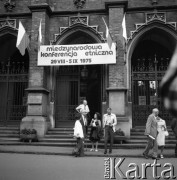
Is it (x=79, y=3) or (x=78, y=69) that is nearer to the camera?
(x=79, y=3)

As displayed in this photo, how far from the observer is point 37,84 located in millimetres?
12711

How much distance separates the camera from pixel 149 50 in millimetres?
16250

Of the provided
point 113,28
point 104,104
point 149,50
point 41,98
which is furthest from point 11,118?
point 149,50

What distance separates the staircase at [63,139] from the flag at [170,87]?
9916 millimetres

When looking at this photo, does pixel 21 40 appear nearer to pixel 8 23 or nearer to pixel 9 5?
pixel 8 23

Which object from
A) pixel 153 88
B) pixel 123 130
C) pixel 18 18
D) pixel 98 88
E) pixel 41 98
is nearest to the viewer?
pixel 123 130

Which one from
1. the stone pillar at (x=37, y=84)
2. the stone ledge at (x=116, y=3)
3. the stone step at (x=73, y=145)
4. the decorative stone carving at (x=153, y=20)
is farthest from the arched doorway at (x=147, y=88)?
the stone pillar at (x=37, y=84)

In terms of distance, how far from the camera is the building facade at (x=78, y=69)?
41.1 feet

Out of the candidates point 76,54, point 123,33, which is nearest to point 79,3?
point 76,54

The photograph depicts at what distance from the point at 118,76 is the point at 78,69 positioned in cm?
293

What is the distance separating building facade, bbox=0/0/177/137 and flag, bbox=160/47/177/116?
1078 centimetres

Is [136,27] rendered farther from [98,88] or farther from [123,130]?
[123,130]

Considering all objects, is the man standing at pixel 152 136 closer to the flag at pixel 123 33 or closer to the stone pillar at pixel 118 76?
the stone pillar at pixel 118 76

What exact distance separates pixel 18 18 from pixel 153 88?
872 cm
